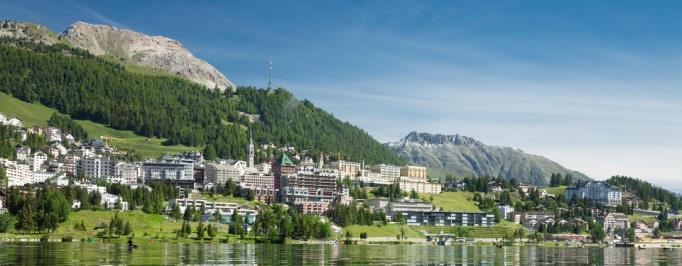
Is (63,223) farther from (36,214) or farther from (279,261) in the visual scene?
(279,261)

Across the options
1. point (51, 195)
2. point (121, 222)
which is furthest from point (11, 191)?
point (121, 222)

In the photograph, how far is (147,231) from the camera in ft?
630

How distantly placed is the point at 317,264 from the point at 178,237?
302 feet

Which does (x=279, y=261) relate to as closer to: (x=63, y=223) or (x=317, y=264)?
(x=317, y=264)

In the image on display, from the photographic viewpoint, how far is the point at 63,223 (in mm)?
187125

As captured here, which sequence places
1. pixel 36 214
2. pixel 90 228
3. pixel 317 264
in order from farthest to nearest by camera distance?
1. pixel 90 228
2. pixel 36 214
3. pixel 317 264

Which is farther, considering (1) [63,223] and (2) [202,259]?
(1) [63,223]

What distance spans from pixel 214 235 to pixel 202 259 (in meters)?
89.6

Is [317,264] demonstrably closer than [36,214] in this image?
Yes

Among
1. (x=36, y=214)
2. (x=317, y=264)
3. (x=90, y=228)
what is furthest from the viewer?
(x=90, y=228)

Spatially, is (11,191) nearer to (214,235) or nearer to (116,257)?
(214,235)

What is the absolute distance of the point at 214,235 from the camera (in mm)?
189500

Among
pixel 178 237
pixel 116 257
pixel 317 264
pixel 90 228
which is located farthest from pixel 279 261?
pixel 90 228

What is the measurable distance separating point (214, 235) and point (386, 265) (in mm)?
97292
